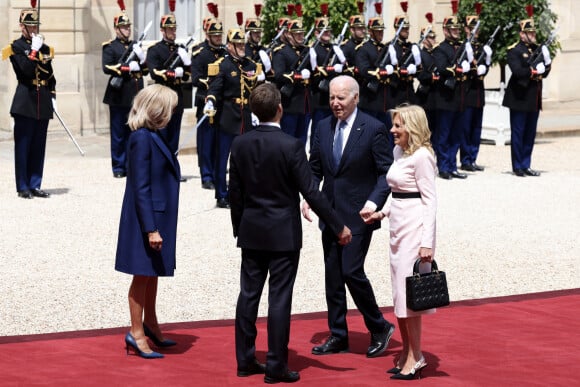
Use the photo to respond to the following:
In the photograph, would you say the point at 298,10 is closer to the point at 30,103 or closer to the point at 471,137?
the point at 471,137

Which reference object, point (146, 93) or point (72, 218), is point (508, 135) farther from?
point (146, 93)

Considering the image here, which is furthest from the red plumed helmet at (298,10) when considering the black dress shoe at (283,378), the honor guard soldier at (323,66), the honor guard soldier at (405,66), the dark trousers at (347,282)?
the black dress shoe at (283,378)

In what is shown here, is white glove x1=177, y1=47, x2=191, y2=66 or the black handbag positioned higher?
white glove x1=177, y1=47, x2=191, y2=66

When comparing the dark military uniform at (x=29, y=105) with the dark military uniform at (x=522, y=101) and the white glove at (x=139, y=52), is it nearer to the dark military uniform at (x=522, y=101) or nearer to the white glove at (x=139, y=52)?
the white glove at (x=139, y=52)

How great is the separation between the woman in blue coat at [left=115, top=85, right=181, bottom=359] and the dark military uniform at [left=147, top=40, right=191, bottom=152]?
7774 millimetres

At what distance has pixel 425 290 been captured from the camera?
24.4 feet

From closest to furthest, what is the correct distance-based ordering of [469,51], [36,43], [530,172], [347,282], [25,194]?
A: [347,282] → [25,194] → [36,43] → [530,172] → [469,51]

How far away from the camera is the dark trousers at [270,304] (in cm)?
750

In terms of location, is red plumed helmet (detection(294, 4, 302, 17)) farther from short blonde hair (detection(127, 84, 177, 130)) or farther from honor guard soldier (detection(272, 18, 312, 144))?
short blonde hair (detection(127, 84, 177, 130))

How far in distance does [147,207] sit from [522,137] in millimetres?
9652

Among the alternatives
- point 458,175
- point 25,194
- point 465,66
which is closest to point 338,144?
point 25,194

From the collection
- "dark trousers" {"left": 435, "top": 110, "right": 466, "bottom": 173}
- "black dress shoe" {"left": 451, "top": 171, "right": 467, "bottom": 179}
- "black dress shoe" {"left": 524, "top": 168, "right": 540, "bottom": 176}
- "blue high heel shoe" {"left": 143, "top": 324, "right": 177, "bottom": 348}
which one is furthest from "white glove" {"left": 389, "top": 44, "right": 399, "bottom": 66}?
"blue high heel shoe" {"left": 143, "top": 324, "right": 177, "bottom": 348}

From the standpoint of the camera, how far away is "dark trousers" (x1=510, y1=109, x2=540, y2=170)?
16.6 m

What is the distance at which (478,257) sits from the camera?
11.3 metres
